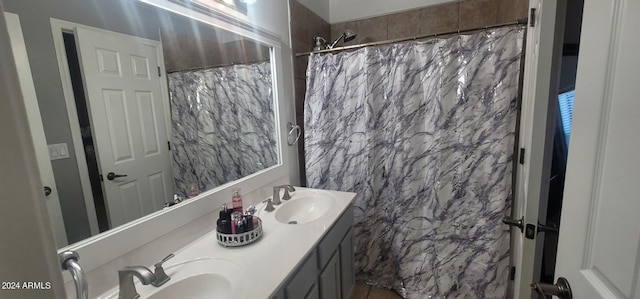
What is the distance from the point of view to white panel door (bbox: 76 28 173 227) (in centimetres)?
98

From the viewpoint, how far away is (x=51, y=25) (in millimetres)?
872

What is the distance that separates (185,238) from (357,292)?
1.43 m

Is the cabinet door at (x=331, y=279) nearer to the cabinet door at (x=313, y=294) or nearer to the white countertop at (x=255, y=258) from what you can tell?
the cabinet door at (x=313, y=294)

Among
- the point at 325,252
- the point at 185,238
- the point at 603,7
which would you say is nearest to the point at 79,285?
the point at 185,238

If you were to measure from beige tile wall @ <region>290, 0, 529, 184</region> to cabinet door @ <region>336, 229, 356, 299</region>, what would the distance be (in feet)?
2.38

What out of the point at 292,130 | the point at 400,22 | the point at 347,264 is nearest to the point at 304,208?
the point at 347,264

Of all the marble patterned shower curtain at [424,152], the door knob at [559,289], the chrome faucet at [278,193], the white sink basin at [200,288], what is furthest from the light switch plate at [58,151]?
the door knob at [559,289]

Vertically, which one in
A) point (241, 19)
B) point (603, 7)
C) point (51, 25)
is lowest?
point (603, 7)

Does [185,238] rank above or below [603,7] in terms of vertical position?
below

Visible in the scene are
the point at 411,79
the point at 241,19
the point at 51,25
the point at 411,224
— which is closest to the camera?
the point at 51,25

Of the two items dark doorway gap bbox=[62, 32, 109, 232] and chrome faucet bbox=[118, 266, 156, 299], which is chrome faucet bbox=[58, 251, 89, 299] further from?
dark doorway gap bbox=[62, 32, 109, 232]

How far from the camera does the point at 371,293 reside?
204 cm

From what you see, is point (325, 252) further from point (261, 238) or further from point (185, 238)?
point (185, 238)

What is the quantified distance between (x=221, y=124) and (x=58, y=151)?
2.52 ft
